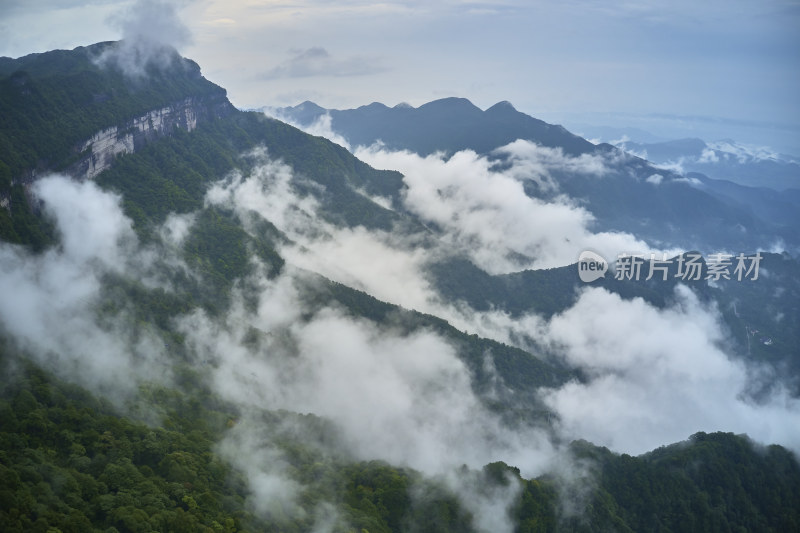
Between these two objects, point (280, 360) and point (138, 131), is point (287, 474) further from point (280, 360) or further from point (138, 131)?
point (138, 131)

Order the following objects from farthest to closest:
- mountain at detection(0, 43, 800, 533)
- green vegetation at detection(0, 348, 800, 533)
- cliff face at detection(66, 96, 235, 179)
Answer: cliff face at detection(66, 96, 235, 179) → mountain at detection(0, 43, 800, 533) → green vegetation at detection(0, 348, 800, 533)

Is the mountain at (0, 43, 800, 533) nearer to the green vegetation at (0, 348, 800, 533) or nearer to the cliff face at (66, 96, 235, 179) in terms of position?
the green vegetation at (0, 348, 800, 533)

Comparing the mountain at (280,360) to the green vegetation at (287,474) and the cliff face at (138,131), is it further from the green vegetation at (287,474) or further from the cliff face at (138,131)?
the cliff face at (138,131)

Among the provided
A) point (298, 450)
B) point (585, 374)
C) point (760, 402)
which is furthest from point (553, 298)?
point (298, 450)

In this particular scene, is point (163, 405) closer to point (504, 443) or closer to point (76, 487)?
point (76, 487)

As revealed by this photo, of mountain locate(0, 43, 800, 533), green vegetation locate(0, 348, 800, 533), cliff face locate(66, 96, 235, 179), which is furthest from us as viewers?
cliff face locate(66, 96, 235, 179)

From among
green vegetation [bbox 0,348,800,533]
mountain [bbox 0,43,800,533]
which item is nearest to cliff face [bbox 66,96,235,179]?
mountain [bbox 0,43,800,533]
